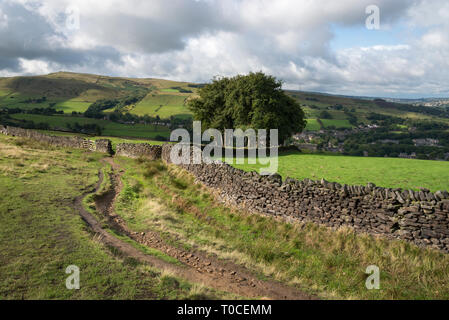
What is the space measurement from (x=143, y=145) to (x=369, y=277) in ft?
80.0

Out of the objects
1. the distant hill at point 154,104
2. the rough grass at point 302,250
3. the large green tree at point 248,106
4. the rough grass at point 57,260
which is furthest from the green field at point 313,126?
the rough grass at point 57,260

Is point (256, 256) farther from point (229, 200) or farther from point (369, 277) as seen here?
point (229, 200)

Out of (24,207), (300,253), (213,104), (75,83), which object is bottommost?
(300,253)

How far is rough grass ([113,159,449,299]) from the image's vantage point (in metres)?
7.28

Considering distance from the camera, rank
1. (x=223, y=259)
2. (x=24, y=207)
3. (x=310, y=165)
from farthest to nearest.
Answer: (x=310, y=165) → (x=24, y=207) → (x=223, y=259)

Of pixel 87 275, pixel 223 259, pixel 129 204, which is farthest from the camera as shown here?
pixel 129 204

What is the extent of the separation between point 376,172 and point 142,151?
73.5 ft

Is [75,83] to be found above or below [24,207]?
above

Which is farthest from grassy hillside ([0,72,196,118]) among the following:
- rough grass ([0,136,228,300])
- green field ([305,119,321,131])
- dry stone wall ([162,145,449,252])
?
rough grass ([0,136,228,300])

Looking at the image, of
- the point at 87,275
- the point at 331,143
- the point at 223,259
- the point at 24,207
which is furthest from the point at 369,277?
the point at 331,143

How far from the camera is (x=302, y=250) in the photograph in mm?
9586

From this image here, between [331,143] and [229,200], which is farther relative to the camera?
[331,143]

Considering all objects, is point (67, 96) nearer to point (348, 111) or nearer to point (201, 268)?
point (348, 111)

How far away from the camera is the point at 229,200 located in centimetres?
1485
